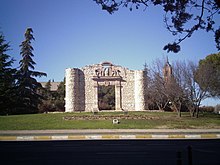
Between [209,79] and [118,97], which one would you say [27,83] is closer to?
[118,97]

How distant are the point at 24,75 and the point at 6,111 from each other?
807cm

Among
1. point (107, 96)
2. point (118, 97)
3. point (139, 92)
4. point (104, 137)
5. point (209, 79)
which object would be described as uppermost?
point (209, 79)

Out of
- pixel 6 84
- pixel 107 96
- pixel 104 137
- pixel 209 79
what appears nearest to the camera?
pixel 104 137

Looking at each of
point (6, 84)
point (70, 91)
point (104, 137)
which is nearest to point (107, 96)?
point (70, 91)

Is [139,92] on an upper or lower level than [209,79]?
lower

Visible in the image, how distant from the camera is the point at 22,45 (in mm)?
48625

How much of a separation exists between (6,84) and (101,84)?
54.0 ft

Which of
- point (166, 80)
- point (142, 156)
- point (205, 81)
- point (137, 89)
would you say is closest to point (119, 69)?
point (137, 89)

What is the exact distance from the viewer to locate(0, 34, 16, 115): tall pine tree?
41250 millimetres

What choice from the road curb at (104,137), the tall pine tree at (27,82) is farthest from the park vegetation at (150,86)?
the road curb at (104,137)

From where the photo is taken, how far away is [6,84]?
42156 mm

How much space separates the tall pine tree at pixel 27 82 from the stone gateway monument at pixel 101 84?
20.4 ft

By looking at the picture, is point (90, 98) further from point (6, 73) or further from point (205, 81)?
point (205, 81)

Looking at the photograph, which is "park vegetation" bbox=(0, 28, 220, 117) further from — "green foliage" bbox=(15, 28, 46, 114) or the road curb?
the road curb
